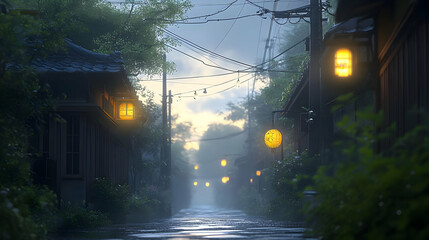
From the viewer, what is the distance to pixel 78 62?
19.6 meters

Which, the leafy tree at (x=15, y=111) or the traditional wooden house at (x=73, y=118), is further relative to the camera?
the traditional wooden house at (x=73, y=118)

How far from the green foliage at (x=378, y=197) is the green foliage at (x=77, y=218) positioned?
1103cm

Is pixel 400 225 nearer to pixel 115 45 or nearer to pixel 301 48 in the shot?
pixel 115 45

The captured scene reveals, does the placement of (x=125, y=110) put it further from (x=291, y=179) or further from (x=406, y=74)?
(x=406, y=74)

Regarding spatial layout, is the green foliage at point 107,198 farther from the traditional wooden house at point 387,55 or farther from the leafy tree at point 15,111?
the leafy tree at point 15,111

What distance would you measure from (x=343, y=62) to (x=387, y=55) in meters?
3.17

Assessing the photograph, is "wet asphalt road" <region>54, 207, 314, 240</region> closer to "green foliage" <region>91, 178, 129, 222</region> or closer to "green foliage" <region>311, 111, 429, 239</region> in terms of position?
"green foliage" <region>91, 178, 129, 222</region>

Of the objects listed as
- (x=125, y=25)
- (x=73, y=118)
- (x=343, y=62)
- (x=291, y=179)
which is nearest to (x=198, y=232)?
(x=343, y=62)

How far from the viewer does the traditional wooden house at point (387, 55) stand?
8.96 meters

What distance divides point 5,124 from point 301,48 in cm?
4989

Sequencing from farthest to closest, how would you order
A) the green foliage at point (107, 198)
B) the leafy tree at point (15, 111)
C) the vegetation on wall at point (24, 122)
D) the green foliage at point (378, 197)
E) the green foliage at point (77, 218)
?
the green foliage at point (107, 198), the green foliage at point (77, 218), the leafy tree at point (15, 111), the vegetation on wall at point (24, 122), the green foliage at point (378, 197)

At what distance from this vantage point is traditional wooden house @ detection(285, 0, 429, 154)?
8961mm

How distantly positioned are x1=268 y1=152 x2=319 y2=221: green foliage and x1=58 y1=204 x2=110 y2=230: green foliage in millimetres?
7507

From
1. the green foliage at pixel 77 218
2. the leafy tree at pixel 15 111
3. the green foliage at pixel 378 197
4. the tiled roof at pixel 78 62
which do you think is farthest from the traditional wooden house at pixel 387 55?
the green foliage at pixel 77 218
